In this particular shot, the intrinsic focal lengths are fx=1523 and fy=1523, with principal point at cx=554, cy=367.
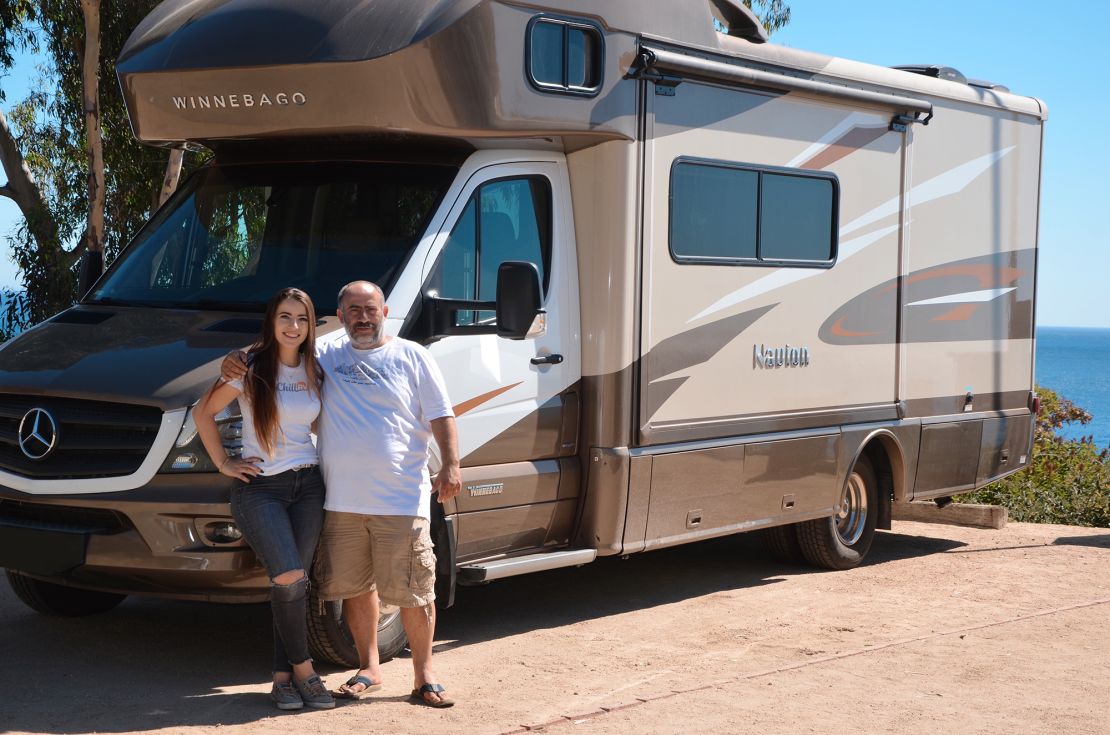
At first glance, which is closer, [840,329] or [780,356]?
[780,356]

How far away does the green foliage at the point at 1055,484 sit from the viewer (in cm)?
1454

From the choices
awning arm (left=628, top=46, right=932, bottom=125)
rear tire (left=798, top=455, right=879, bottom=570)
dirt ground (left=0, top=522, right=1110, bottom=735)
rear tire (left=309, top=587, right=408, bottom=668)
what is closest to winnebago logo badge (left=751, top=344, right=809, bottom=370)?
rear tire (left=798, top=455, right=879, bottom=570)

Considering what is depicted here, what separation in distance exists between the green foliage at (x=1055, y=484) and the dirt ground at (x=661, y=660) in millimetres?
4672

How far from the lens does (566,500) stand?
7.93 meters

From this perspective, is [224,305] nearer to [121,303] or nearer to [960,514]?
[121,303]

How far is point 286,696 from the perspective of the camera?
246 inches

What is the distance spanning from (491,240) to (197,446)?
187 cm

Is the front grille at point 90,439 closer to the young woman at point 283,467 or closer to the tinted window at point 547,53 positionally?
the young woman at point 283,467

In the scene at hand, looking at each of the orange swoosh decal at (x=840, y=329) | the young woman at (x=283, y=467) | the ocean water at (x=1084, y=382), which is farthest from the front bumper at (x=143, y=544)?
the ocean water at (x=1084, y=382)

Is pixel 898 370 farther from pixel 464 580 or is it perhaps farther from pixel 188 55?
pixel 188 55

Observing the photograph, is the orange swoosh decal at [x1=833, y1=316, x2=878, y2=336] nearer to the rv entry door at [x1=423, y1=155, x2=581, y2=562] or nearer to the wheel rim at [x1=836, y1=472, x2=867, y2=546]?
the wheel rim at [x1=836, y1=472, x2=867, y2=546]

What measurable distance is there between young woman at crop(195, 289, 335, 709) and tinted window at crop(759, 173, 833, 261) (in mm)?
3605

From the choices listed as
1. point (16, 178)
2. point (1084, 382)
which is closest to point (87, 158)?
point (16, 178)

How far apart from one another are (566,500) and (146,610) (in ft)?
7.78
